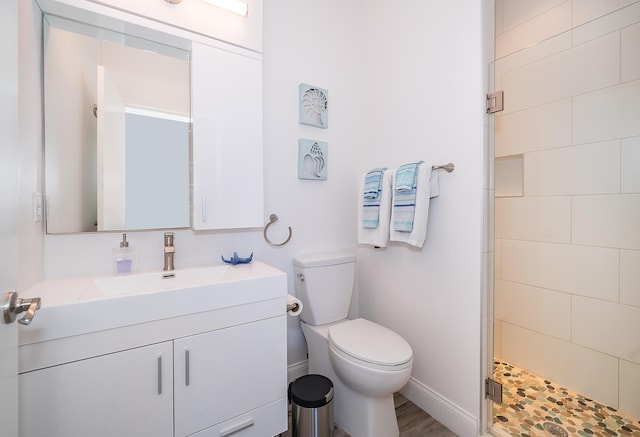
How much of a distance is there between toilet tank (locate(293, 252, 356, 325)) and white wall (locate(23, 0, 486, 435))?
13 cm

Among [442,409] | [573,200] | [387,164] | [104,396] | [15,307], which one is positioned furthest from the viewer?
[387,164]

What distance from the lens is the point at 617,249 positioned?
4.85ft

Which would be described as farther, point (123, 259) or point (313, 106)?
point (313, 106)

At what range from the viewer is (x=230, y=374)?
3.72 feet

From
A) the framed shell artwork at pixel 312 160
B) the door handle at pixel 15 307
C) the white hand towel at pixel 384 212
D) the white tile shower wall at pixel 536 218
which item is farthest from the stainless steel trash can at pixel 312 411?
the white tile shower wall at pixel 536 218

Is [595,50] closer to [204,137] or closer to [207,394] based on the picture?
[204,137]

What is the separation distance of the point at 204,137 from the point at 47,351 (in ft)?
3.31

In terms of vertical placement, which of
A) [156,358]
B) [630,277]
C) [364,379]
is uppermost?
[630,277]

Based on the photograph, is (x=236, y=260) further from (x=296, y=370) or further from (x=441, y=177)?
(x=441, y=177)

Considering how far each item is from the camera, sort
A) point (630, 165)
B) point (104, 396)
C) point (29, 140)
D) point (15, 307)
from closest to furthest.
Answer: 1. point (15, 307)
2. point (104, 396)
3. point (29, 140)
4. point (630, 165)

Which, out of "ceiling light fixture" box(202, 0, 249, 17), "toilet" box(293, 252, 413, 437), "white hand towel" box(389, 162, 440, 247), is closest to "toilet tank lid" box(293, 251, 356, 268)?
"toilet" box(293, 252, 413, 437)

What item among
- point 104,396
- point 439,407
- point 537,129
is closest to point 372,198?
point 537,129

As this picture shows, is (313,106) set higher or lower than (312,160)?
higher

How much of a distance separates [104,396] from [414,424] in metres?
1.40
